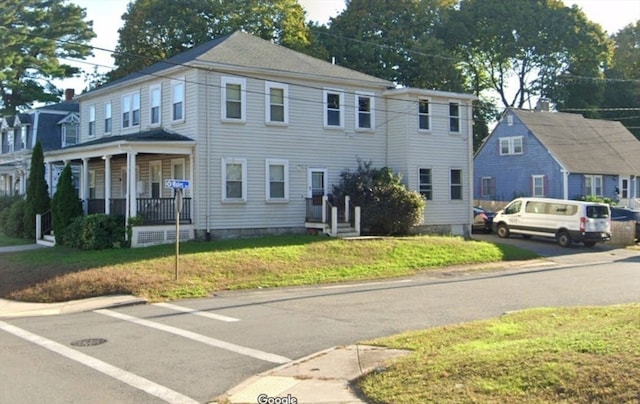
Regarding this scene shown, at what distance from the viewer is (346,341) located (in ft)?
34.7

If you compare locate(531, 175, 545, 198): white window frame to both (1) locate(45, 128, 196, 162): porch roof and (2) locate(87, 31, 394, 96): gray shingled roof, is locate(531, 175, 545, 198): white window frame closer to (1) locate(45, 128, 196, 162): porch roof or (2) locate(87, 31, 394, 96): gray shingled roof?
(2) locate(87, 31, 394, 96): gray shingled roof

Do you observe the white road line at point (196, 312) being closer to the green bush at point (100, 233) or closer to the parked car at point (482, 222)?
the green bush at point (100, 233)

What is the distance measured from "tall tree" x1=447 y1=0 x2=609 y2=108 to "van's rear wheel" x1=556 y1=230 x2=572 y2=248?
32.8 m

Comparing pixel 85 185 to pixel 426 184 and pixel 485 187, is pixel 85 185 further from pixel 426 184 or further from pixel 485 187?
pixel 485 187

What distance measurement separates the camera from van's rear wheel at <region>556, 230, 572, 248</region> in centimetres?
3037

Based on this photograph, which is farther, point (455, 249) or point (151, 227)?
point (455, 249)

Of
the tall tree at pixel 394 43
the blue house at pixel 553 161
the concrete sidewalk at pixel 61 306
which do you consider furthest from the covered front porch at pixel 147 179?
the blue house at pixel 553 161

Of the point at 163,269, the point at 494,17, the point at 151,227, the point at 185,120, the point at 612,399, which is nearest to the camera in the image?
the point at 612,399

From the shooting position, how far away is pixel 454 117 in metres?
30.7

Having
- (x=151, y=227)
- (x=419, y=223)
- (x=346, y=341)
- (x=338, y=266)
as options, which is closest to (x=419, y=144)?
(x=419, y=223)

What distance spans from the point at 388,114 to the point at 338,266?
1051 cm

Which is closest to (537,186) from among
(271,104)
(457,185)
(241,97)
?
(457,185)

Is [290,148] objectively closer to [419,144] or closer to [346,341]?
[419,144]

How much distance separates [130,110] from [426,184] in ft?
44.4
